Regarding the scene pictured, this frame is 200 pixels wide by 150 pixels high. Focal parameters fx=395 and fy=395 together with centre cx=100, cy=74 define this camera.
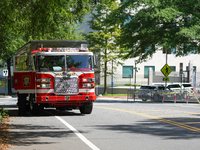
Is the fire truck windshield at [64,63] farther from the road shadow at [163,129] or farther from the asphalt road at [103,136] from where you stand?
the road shadow at [163,129]

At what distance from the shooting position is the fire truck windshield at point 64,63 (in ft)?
59.0

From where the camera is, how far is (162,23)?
3428 centimetres

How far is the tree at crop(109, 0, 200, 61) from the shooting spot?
32094 mm

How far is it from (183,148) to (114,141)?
6.62 feet

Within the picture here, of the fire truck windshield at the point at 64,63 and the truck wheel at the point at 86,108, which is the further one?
the truck wheel at the point at 86,108

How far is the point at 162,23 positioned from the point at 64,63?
1805 cm

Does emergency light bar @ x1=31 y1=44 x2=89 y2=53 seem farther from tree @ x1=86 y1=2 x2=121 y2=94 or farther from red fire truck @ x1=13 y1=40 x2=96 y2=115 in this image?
tree @ x1=86 y1=2 x2=121 y2=94

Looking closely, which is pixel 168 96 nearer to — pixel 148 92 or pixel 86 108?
pixel 148 92

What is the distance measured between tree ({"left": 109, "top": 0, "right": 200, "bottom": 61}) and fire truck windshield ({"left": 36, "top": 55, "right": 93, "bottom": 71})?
48.5ft

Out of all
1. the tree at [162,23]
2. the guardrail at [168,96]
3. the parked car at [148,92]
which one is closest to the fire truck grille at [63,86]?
the tree at [162,23]

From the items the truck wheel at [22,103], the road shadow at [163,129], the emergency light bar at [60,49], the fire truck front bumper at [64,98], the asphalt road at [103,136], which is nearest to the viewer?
the asphalt road at [103,136]

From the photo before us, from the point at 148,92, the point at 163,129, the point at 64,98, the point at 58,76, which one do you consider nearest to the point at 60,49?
the point at 58,76

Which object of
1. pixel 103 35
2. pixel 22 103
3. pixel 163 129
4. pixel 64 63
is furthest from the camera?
pixel 103 35

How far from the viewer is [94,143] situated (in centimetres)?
1038
